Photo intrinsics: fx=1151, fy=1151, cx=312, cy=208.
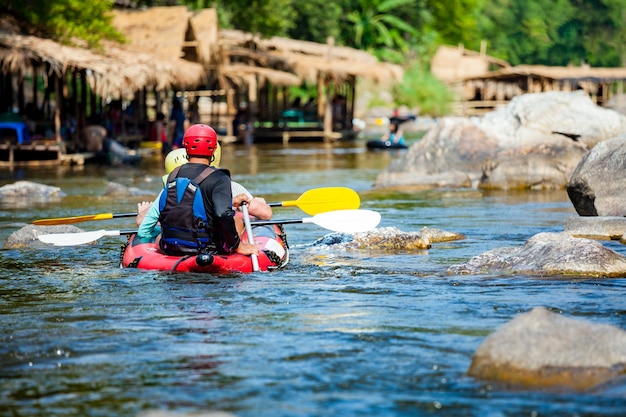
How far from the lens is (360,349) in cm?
568

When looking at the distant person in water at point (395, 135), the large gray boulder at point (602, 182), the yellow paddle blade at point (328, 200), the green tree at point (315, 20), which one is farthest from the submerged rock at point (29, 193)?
the green tree at point (315, 20)

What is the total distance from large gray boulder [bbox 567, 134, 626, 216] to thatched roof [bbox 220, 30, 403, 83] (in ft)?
59.5

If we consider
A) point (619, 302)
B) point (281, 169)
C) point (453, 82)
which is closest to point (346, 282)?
point (619, 302)

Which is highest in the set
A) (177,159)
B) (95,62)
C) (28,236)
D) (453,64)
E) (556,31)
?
(556,31)

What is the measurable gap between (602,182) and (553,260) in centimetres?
341

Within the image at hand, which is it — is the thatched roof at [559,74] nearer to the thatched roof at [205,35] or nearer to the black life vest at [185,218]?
the thatched roof at [205,35]

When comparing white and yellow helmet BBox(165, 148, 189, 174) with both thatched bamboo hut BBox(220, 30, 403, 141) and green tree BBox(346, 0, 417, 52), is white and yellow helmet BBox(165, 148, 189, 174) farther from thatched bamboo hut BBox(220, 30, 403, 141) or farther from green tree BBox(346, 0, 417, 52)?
green tree BBox(346, 0, 417, 52)

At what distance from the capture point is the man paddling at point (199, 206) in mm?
7438

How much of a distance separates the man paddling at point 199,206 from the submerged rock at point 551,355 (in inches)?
107

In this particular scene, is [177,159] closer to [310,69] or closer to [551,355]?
[551,355]

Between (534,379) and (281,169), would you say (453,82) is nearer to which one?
(281,169)

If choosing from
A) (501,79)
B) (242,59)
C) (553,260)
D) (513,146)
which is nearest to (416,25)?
(501,79)

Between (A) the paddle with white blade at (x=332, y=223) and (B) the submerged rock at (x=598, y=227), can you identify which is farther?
(B) the submerged rock at (x=598, y=227)

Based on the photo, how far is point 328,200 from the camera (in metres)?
9.45
